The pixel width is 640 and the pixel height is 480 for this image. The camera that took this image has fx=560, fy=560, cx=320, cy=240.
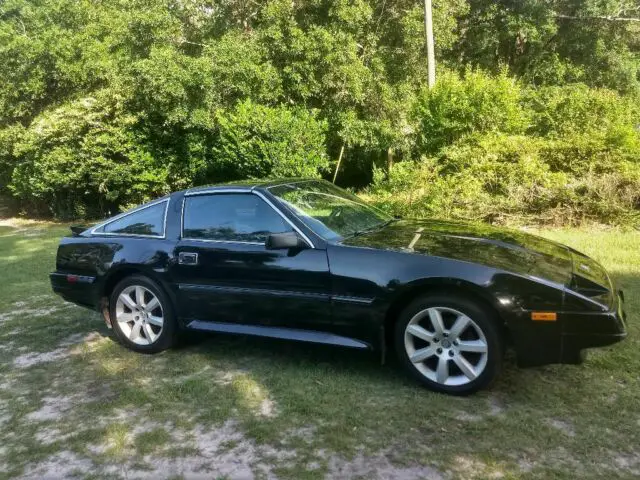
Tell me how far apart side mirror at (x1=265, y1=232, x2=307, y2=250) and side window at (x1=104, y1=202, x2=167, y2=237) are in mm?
1262

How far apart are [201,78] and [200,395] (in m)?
12.7

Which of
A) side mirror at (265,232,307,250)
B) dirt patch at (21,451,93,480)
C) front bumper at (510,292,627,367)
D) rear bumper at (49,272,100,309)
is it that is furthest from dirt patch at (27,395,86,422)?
front bumper at (510,292,627,367)

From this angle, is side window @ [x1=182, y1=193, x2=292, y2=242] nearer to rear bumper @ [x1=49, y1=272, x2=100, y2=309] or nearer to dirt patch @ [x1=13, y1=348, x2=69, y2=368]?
rear bumper @ [x1=49, y1=272, x2=100, y2=309]

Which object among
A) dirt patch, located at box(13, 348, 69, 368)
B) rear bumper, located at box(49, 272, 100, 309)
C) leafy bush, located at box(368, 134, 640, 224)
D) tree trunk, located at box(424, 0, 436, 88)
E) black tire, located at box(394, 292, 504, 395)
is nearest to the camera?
black tire, located at box(394, 292, 504, 395)

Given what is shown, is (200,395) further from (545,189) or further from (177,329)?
(545,189)

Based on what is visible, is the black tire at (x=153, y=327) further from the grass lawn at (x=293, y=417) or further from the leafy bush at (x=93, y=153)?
the leafy bush at (x=93, y=153)

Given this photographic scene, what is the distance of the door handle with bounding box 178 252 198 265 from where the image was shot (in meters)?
4.51

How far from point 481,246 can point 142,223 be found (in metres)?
2.92

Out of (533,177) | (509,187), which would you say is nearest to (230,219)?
(509,187)

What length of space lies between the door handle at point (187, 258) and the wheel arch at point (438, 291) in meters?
1.64

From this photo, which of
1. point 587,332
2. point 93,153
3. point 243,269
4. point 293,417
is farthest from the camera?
point 93,153

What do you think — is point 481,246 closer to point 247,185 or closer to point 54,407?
point 247,185

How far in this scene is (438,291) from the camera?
371cm

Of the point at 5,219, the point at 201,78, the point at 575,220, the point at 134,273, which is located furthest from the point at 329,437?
the point at 5,219
